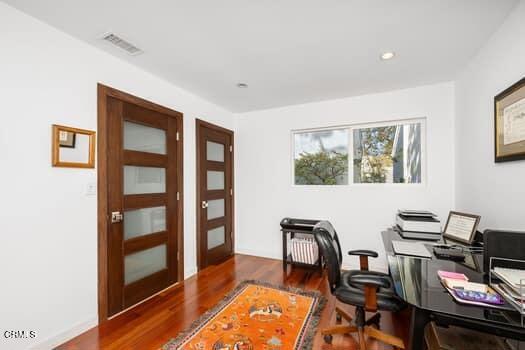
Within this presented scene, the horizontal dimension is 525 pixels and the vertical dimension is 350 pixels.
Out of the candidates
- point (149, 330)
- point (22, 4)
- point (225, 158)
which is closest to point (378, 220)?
point (225, 158)

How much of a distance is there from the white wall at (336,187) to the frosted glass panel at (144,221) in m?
1.64

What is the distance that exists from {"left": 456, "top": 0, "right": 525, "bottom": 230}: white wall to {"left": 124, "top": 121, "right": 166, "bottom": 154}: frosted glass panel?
3271 millimetres

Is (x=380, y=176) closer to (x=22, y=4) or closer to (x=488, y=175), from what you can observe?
(x=488, y=175)

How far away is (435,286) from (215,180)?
309 cm

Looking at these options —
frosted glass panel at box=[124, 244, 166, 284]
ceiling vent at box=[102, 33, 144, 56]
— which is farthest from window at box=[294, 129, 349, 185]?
ceiling vent at box=[102, 33, 144, 56]

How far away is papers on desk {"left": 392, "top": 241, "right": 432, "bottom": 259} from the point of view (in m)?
1.71

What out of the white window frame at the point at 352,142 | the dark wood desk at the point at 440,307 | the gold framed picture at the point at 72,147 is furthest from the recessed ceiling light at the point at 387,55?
the gold framed picture at the point at 72,147

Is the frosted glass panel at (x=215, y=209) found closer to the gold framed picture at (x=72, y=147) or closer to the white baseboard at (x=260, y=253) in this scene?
the white baseboard at (x=260, y=253)

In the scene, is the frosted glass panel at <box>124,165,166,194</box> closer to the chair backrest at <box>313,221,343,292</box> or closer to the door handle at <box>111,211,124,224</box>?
the door handle at <box>111,211,124,224</box>

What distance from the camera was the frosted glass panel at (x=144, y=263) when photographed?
236cm

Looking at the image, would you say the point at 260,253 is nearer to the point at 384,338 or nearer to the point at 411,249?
the point at 384,338

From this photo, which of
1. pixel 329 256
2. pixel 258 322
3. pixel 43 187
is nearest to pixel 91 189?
pixel 43 187

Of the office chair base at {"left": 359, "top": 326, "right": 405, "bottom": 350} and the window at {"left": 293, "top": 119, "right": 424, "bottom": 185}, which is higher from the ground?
the window at {"left": 293, "top": 119, "right": 424, "bottom": 185}

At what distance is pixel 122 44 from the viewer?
6.62ft
